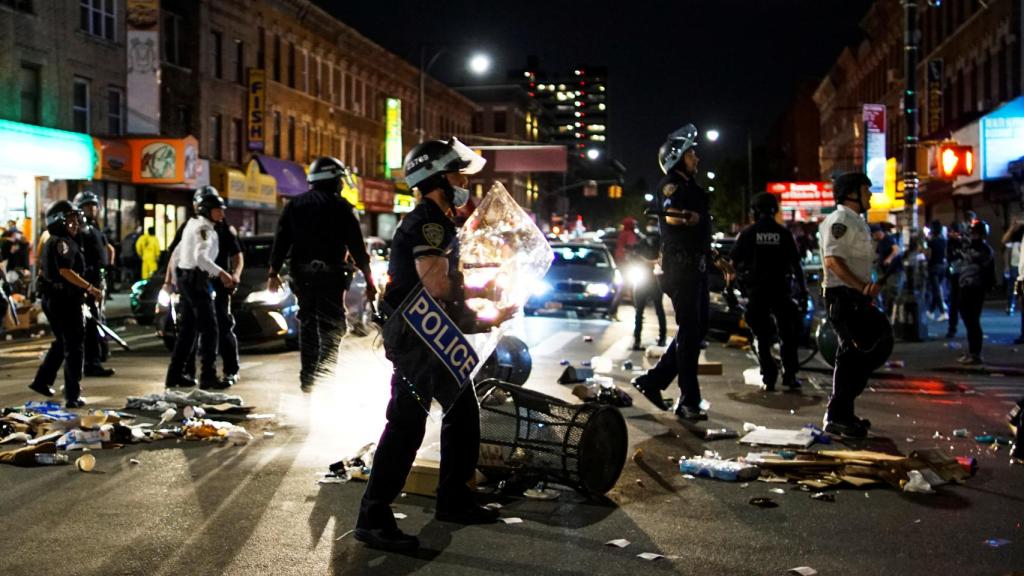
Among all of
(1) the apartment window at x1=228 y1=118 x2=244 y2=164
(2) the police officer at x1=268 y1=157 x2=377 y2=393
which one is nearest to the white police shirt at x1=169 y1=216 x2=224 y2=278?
(2) the police officer at x1=268 y1=157 x2=377 y2=393

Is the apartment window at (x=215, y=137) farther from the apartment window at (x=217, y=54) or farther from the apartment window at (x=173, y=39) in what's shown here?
the apartment window at (x=173, y=39)

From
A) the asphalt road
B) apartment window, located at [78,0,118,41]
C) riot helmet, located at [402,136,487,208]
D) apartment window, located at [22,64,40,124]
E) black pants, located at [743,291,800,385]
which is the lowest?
the asphalt road

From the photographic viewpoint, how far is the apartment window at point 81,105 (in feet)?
106

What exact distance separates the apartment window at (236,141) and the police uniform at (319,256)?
34.5 meters

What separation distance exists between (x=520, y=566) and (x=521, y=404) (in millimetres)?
1468

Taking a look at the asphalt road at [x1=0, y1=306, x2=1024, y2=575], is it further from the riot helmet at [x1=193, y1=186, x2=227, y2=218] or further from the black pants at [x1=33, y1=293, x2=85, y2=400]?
the riot helmet at [x1=193, y1=186, x2=227, y2=218]

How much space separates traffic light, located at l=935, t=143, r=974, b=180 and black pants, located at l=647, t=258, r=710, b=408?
1562cm

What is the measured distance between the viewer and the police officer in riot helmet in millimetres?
8406

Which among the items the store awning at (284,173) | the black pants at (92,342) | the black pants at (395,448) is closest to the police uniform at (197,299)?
the black pants at (92,342)

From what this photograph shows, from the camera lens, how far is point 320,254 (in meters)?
9.09

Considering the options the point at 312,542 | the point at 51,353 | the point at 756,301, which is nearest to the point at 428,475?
the point at 312,542

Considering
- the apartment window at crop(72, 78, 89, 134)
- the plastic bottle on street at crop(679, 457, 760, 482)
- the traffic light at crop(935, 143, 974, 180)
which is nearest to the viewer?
the plastic bottle on street at crop(679, 457, 760, 482)

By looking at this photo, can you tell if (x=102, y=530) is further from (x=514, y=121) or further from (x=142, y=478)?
(x=514, y=121)

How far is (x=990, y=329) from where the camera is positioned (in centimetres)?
1962
